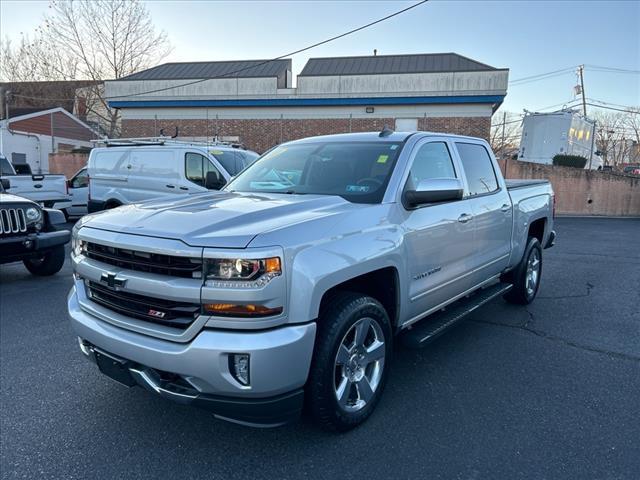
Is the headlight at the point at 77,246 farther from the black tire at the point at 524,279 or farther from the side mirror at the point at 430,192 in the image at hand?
the black tire at the point at 524,279

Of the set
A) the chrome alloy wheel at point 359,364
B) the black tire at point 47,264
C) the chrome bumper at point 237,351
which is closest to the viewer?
the chrome bumper at point 237,351

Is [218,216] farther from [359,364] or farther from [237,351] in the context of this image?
[359,364]

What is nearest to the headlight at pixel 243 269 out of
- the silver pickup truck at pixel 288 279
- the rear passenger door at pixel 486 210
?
the silver pickup truck at pixel 288 279

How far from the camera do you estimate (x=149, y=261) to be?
2533 millimetres

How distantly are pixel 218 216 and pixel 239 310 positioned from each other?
27.1 inches

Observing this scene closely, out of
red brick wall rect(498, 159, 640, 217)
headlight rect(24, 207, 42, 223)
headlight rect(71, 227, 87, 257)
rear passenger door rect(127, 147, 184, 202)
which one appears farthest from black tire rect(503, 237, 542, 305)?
red brick wall rect(498, 159, 640, 217)

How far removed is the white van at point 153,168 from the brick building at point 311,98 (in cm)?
1175

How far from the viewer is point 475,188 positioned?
4395 millimetres

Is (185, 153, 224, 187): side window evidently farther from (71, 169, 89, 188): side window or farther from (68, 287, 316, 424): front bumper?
(68, 287, 316, 424): front bumper

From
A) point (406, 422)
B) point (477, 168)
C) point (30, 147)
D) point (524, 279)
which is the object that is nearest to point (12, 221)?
point (406, 422)

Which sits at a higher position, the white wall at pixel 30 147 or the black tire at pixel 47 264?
the white wall at pixel 30 147

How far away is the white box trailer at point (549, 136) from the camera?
72.2ft

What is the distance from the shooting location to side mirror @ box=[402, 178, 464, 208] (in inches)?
125

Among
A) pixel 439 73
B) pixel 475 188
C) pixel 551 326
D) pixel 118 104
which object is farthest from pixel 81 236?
pixel 118 104
